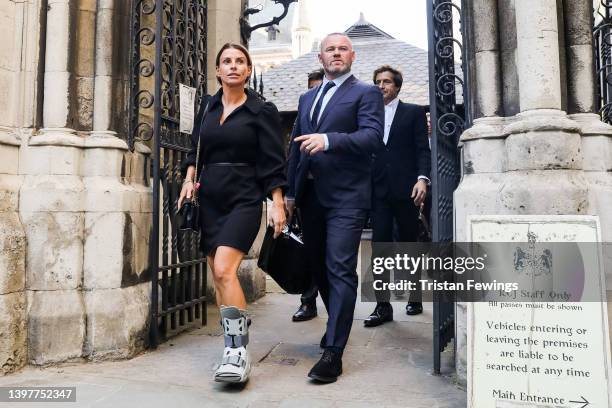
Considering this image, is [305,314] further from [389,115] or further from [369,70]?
[369,70]

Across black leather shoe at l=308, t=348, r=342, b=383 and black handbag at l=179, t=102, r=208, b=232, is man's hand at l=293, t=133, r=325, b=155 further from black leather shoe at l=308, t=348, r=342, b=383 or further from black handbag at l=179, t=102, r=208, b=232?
black leather shoe at l=308, t=348, r=342, b=383

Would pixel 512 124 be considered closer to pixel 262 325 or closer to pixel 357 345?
pixel 357 345

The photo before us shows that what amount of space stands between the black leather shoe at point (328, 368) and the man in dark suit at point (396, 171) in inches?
A: 56.9

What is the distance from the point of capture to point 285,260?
133 inches

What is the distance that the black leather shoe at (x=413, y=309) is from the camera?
5.04 meters

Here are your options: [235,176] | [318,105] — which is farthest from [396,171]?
[235,176]

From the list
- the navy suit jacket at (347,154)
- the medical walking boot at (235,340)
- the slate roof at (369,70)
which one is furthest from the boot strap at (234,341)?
the slate roof at (369,70)

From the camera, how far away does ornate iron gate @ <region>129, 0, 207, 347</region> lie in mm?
3953

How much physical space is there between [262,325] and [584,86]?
3179 millimetres

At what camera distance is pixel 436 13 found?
11.1 feet

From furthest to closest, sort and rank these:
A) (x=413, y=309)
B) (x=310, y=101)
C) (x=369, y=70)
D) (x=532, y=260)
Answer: (x=369, y=70) < (x=413, y=309) < (x=310, y=101) < (x=532, y=260)

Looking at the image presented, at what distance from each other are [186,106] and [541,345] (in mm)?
3333

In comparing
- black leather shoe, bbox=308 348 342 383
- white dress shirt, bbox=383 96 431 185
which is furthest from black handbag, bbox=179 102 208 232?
white dress shirt, bbox=383 96 431 185

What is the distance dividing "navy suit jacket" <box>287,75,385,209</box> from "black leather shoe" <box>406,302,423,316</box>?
2133 millimetres
